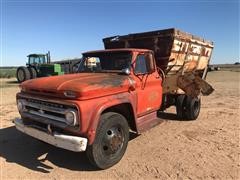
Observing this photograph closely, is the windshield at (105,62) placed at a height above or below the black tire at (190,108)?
above

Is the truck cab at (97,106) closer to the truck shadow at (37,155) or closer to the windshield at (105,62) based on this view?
the windshield at (105,62)

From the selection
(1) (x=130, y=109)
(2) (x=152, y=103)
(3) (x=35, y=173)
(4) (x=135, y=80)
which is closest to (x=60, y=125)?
A: (3) (x=35, y=173)

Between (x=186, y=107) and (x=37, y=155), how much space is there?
15.6 ft

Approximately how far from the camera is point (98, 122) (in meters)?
4.64

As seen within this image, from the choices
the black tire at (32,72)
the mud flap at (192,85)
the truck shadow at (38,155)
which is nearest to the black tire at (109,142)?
the truck shadow at (38,155)

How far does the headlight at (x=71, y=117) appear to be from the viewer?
14.3 feet

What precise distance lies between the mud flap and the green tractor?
15935mm

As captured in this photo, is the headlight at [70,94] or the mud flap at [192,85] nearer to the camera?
the headlight at [70,94]

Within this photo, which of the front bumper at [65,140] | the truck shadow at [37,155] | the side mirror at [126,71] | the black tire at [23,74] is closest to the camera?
the front bumper at [65,140]

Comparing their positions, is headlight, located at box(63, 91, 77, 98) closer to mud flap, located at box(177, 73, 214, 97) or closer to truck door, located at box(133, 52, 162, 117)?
truck door, located at box(133, 52, 162, 117)

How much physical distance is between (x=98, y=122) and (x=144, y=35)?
3885 mm

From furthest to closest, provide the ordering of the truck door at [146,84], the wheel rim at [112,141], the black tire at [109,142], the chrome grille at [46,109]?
1. the truck door at [146,84]
2. the wheel rim at [112,141]
3. the black tire at [109,142]
4. the chrome grille at [46,109]

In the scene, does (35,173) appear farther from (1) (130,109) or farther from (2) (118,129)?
(1) (130,109)

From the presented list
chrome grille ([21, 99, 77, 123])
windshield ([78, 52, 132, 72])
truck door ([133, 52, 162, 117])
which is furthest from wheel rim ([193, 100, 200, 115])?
chrome grille ([21, 99, 77, 123])
